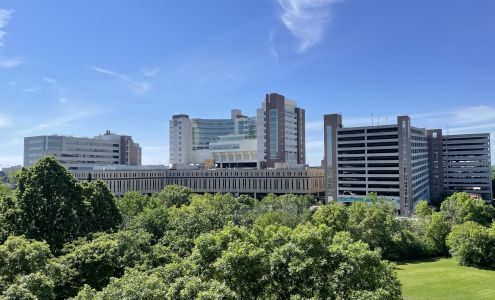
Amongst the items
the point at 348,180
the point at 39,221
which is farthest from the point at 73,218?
the point at 348,180

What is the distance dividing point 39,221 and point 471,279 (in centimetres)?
5029

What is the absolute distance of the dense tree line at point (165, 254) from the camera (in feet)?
70.7

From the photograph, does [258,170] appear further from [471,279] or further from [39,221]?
[39,221]

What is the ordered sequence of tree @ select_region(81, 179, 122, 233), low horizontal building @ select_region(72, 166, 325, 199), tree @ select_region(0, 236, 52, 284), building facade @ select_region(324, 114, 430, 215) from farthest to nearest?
low horizontal building @ select_region(72, 166, 325, 199), building facade @ select_region(324, 114, 430, 215), tree @ select_region(81, 179, 122, 233), tree @ select_region(0, 236, 52, 284)

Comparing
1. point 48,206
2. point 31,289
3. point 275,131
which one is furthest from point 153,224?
point 275,131

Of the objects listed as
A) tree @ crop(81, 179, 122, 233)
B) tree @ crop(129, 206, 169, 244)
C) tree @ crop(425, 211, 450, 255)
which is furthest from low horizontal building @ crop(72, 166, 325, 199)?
tree @ crop(81, 179, 122, 233)

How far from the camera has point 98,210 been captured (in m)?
44.1

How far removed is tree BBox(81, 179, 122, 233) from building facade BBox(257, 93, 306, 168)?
99.4 m

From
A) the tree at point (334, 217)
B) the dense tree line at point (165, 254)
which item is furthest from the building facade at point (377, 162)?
the dense tree line at point (165, 254)

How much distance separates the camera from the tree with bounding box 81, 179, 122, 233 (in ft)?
139

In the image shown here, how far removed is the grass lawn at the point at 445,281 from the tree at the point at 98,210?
33.9m

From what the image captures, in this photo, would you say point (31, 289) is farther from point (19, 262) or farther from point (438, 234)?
point (438, 234)

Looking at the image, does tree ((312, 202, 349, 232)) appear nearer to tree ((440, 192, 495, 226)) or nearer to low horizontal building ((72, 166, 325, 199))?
tree ((440, 192, 495, 226))

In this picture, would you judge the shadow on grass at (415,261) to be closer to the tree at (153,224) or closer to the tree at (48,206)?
the tree at (153,224)
